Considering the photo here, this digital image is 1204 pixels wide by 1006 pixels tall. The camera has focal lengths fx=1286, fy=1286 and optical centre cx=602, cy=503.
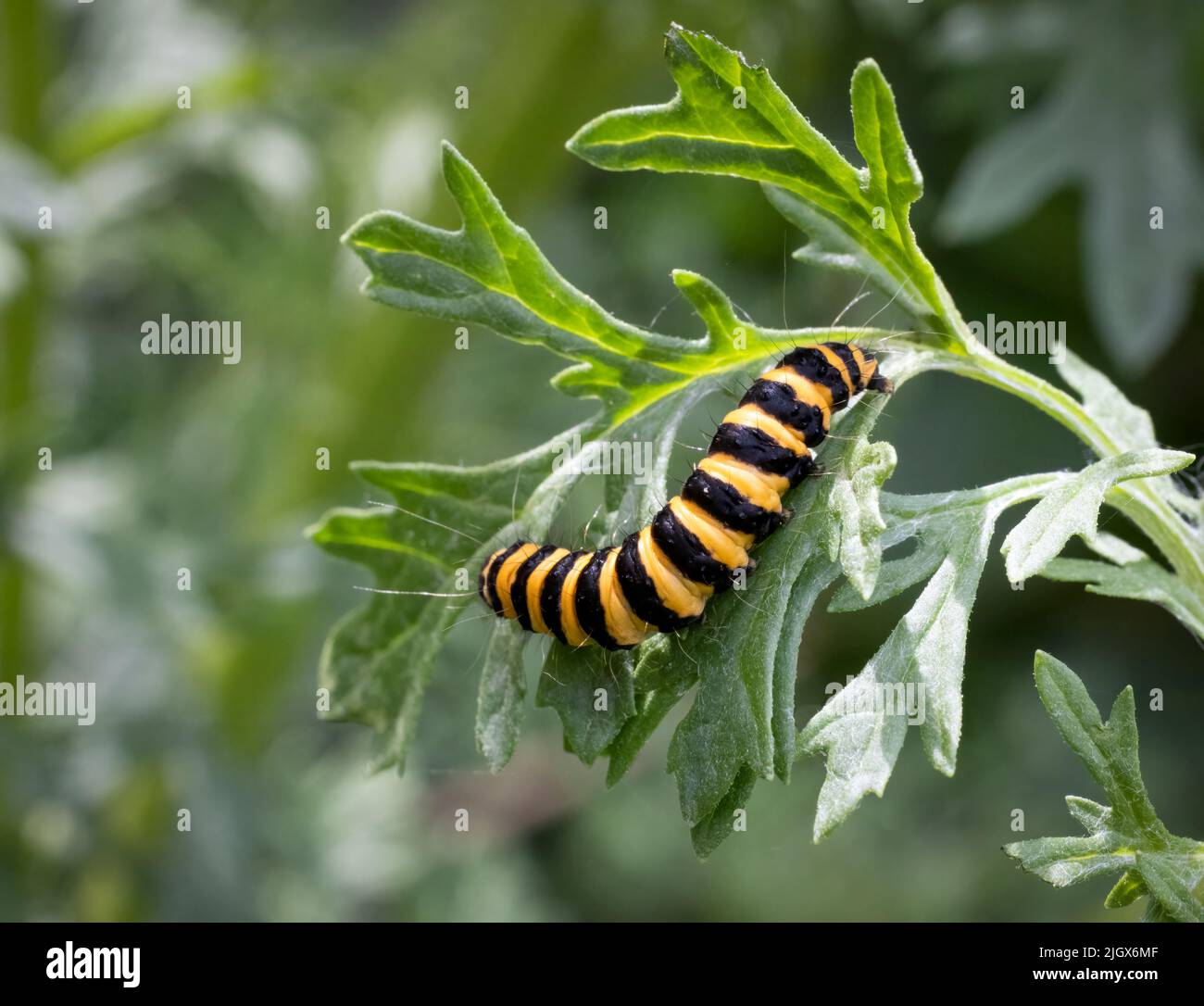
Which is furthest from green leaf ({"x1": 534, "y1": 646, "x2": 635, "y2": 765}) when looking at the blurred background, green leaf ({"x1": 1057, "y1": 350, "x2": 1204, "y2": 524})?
the blurred background

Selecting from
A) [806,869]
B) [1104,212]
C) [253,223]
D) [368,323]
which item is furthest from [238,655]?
[1104,212]

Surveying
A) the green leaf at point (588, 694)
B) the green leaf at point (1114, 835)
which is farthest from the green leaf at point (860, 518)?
the green leaf at point (588, 694)

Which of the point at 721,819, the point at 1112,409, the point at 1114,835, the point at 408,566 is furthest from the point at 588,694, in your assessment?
the point at 1112,409

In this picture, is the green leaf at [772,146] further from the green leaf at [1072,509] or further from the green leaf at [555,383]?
the green leaf at [1072,509]

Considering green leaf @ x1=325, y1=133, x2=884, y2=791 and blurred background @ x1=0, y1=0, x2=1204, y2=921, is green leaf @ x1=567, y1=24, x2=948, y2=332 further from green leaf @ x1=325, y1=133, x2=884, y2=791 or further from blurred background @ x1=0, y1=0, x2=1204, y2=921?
blurred background @ x1=0, y1=0, x2=1204, y2=921

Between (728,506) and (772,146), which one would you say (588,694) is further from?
(772,146)
